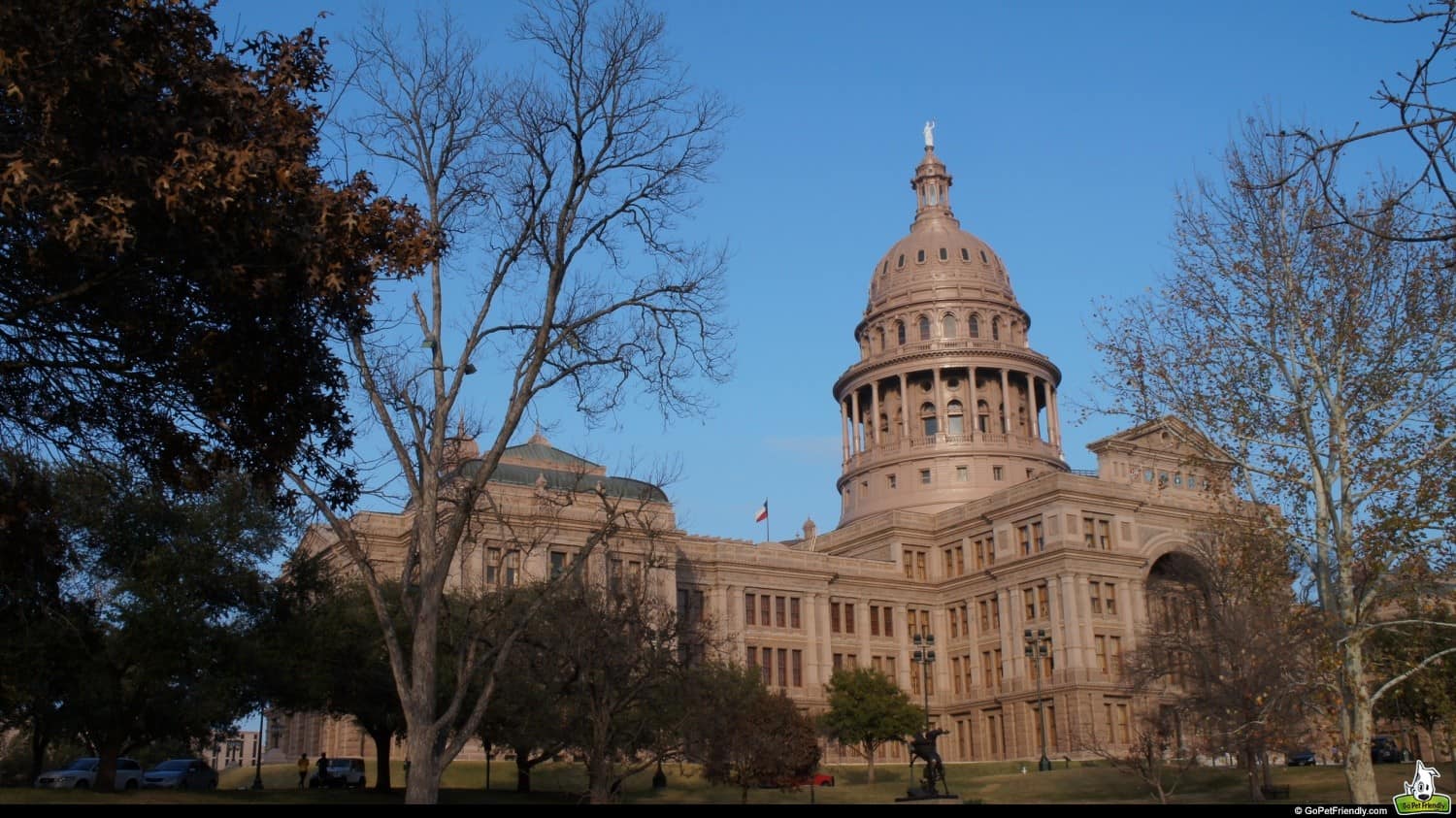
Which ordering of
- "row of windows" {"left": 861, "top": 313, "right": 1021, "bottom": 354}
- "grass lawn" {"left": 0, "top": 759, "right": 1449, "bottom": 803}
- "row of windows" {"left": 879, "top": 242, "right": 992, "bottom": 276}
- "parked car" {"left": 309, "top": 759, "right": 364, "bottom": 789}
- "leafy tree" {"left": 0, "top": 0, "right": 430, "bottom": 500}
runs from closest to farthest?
"leafy tree" {"left": 0, "top": 0, "right": 430, "bottom": 500} < "grass lawn" {"left": 0, "top": 759, "right": 1449, "bottom": 803} < "parked car" {"left": 309, "top": 759, "right": 364, "bottom": 789} < "row of windows" {"left": 861, "top": 313, "right": 1021, "bottom": 354} < "row of windows" {"left": 879, "top": 242, "right": 992, "bottom": 276}

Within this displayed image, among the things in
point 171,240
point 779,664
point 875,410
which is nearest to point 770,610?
point 779,664

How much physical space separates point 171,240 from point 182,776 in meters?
41.5

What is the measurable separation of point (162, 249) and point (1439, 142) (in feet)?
41.7

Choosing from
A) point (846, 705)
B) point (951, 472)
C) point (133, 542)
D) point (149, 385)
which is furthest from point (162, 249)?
point (951, 472)

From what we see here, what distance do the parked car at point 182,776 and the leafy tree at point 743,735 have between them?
19.7 meters

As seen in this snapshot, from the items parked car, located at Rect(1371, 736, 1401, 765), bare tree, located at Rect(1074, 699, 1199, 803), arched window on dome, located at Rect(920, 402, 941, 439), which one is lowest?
parked car, located at Rect(1371, 736, 1401, 765)

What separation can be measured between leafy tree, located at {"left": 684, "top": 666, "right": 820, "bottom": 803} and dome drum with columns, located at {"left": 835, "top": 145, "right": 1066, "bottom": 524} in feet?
148

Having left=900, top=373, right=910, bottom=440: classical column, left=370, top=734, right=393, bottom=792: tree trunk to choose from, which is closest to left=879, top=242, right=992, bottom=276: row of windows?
left=900, top=373, right=910, bottom=440: classical column

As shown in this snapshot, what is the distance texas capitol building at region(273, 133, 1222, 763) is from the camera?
7325 cm

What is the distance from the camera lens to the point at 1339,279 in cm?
2528

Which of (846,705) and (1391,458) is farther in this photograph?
(846,705)

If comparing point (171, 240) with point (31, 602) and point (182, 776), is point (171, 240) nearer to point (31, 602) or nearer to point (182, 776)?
point (31, 602)

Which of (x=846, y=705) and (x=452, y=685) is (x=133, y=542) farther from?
A: (x=846, y=705)

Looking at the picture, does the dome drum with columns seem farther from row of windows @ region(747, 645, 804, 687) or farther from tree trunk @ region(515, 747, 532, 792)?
tree trunk @ region(515, 747, 532, 792)
